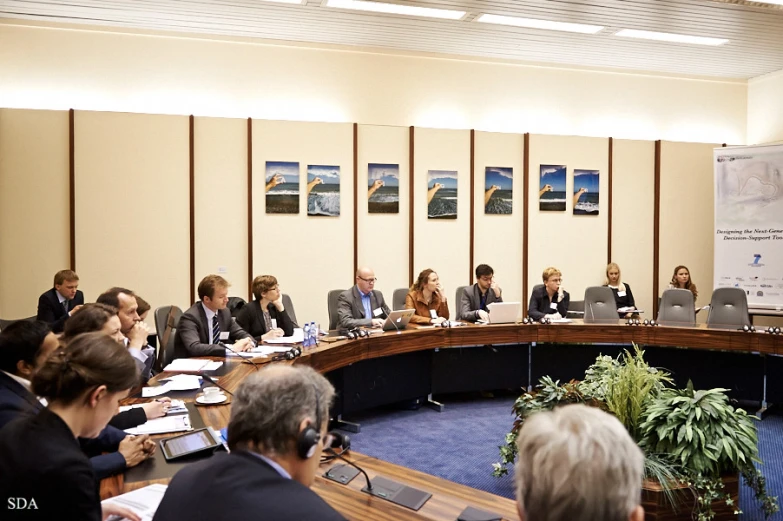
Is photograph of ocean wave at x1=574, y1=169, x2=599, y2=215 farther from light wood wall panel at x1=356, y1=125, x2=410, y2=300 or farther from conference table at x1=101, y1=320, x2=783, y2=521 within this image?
conference table at x1=101, y1=320, x2=783, y2=521

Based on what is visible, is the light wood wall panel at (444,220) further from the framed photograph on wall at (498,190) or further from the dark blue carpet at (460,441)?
the dark blue carpet at (460,441)


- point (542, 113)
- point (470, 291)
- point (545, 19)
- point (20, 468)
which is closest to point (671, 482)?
point (20, 468)

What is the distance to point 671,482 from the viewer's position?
9.53 ft

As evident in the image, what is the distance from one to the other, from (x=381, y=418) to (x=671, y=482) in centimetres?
294

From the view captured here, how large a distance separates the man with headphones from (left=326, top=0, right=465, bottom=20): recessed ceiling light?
549cm

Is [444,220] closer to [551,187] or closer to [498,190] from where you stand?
[498,190]

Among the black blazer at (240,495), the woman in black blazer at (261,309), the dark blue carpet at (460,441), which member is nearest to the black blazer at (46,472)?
the black blazer at (240,495)

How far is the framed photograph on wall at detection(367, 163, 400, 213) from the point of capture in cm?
768

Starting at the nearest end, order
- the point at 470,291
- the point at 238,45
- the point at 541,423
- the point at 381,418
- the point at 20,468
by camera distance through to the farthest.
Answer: the point at 541,423, the point at 20,468, the point at 381,418, the point at 470,291, the point at 238,45

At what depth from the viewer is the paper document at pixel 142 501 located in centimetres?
182

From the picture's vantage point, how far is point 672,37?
7.23 m

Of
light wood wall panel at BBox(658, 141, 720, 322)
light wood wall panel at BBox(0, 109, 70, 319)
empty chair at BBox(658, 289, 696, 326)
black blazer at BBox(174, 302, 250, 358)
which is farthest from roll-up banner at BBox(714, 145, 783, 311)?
light wood wall panel at BBox(0, 109, 70, 319)

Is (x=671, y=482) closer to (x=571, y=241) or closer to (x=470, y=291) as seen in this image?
(x=470, y=291)

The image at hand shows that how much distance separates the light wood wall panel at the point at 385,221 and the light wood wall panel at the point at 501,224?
3.23 feet
